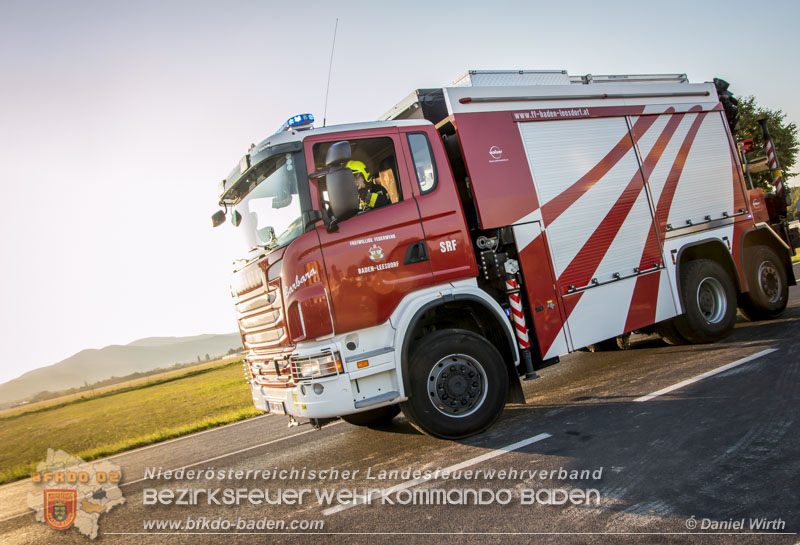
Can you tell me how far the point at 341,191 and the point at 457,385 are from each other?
212 centimetres

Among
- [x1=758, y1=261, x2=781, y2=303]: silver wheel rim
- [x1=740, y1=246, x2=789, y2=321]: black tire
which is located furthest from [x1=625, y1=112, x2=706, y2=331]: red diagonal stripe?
[x1=758, y1=261, x2=781, y2=303]: silver wheel rim

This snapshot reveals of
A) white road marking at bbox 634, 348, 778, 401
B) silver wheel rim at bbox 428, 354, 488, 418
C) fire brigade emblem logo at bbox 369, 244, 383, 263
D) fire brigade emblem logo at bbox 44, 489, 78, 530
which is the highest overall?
fire brigade emblem logo at bbox 369, 244, 383, 263

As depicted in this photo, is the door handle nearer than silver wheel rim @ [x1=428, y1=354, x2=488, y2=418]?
No

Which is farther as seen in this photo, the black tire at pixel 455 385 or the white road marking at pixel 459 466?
the black tire at pixel 455 385

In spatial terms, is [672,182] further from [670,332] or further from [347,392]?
[347,392]

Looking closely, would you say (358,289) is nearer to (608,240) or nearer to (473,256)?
(473,256)

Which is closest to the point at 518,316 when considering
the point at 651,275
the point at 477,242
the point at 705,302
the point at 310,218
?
the point at 477,242

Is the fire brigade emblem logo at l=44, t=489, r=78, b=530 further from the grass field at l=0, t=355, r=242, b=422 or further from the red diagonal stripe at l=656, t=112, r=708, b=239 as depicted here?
the grass field at l=0, t=355, r=242, b=422

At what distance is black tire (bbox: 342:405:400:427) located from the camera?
6277 mm

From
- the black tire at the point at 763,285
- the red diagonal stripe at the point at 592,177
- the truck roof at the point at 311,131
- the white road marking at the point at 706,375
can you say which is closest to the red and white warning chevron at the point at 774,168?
the black tire at the point at 763,285

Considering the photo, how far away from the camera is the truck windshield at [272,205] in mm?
4797

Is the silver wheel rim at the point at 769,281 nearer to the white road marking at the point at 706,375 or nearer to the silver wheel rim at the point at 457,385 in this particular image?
the white road marking at the point at 706,375

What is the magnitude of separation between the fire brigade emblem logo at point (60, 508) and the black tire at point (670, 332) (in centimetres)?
755

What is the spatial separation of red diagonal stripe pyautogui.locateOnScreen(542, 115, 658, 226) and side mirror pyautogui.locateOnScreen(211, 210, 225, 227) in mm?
3710
